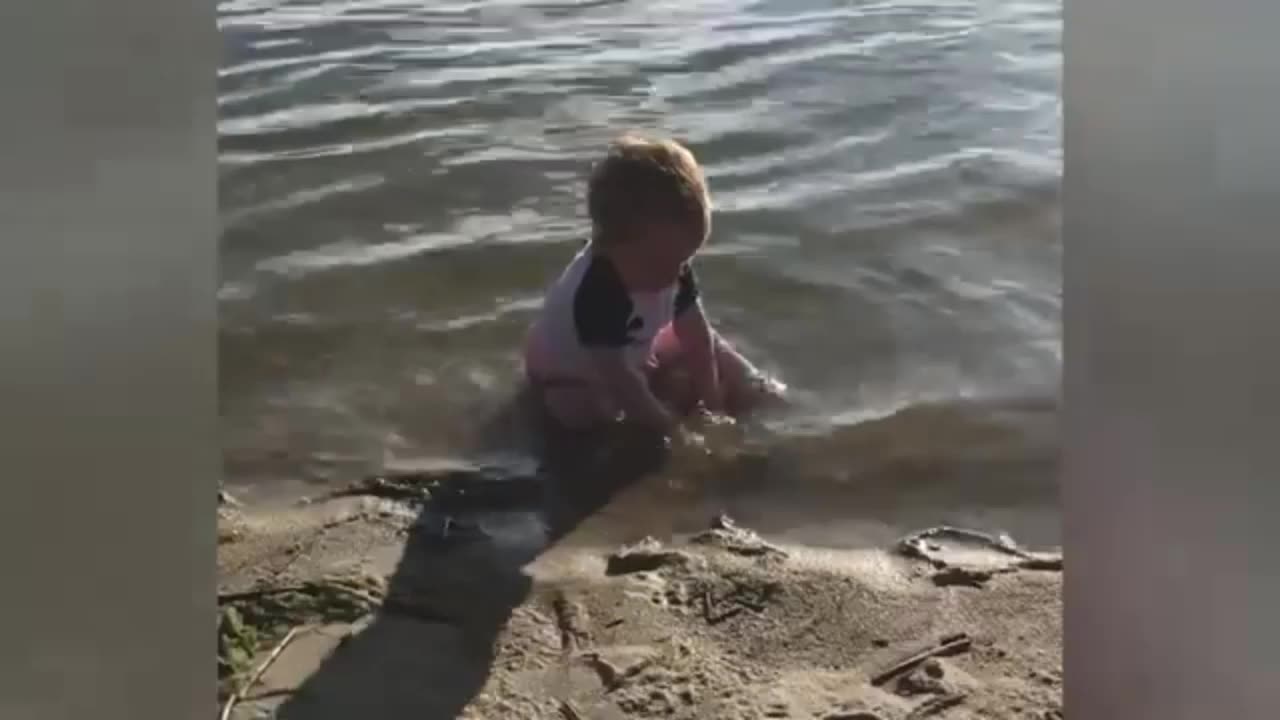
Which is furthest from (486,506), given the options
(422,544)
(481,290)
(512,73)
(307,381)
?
(512,73)

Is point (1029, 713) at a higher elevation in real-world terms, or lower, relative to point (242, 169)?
lower

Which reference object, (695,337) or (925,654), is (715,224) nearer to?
(695,337)

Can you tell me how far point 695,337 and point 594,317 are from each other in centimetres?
12

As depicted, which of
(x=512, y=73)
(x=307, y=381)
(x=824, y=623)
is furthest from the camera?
(x=512, y=73)

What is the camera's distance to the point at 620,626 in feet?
4.11

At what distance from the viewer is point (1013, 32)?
8.79 feet

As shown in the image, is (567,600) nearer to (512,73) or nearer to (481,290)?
(481,290)
